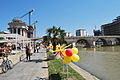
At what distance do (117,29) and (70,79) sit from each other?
118 meters

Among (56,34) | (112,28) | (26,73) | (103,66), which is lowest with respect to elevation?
(103,66)

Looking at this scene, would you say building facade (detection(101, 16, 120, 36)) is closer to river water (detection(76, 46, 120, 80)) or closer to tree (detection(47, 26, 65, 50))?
river water (detection(76, 46, 120, 80))

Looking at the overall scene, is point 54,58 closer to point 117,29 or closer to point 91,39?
point 91,39

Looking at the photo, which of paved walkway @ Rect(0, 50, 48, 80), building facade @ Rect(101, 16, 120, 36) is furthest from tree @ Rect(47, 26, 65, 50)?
building facade @ Rect(101, 16, 120, 36)

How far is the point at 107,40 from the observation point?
290 feet

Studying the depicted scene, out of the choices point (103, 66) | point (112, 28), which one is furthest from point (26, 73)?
point (112, 28)

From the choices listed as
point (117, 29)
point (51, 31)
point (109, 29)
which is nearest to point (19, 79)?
point (51, 31)

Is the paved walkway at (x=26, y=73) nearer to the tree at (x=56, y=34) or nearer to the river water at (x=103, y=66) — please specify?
the river water at (x=103, y=66)

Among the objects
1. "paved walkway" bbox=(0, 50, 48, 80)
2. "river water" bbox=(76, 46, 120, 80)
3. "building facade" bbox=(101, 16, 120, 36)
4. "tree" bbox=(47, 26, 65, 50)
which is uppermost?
"building facade" bbox=(101, 16, 120, 36)

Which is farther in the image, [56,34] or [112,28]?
[112,28]

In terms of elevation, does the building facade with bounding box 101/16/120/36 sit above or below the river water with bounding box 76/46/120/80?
above

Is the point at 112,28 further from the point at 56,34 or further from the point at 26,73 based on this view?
the point at 26,73

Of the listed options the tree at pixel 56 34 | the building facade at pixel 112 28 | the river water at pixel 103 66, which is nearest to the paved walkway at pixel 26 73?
the river water at pixel 103 66

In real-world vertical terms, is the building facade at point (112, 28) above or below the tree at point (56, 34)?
above
